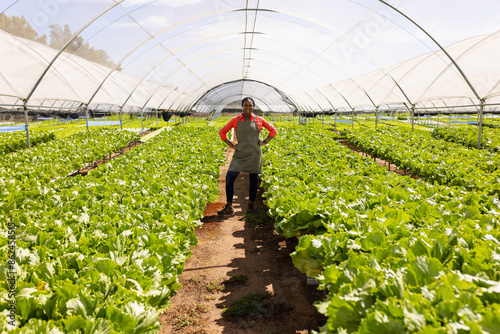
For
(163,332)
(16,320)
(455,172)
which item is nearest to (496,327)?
(16,320)

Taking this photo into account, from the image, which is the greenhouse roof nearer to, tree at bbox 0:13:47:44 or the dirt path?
tree at bbox 0:13:47:44

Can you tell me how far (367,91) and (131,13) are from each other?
13967mm

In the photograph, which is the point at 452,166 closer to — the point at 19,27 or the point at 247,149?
the point at 247,149

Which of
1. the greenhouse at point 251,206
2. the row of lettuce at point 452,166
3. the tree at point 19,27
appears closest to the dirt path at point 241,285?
the greenhouse at point 251,206

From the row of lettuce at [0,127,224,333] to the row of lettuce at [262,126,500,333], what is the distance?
124 centimetres

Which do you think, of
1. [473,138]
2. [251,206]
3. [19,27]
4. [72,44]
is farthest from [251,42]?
[251,206]

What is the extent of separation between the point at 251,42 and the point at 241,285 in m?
13.9

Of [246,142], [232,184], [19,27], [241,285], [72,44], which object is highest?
[19,27]

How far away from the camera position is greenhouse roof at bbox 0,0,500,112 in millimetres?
9117

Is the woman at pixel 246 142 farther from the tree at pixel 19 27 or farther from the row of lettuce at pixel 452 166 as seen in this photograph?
the tree at pixel 19 27

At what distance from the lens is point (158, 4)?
9.96 m

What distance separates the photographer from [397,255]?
8.82ft

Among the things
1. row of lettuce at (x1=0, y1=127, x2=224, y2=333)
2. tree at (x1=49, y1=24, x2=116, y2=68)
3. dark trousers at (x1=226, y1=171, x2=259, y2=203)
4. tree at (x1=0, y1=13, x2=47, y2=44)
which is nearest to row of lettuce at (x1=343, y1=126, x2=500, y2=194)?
dark trousers at (x1=226, y1=171, x2=259, y2=203)

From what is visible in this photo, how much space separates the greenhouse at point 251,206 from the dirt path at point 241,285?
2 cm
